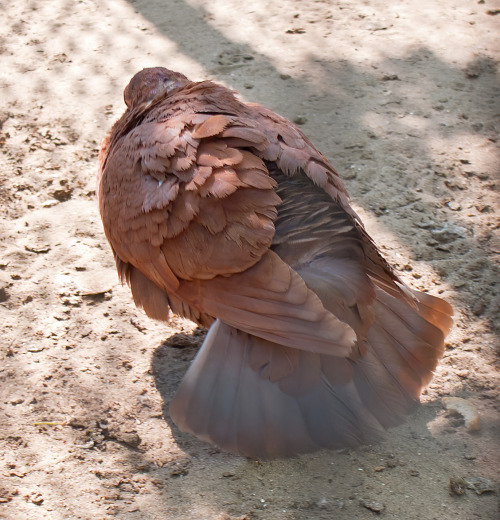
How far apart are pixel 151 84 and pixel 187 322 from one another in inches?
48.5

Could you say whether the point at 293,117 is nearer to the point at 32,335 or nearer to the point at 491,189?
the point at 491,189

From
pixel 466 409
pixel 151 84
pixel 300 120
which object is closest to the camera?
pixel 466 409

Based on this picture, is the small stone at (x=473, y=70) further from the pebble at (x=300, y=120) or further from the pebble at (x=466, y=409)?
the pebble at (x=466, y=409)

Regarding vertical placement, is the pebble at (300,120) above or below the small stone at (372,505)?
above

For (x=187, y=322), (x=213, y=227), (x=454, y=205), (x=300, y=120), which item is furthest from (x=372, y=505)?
(x=300, y=120)

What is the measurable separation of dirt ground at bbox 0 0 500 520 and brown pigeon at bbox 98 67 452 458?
19cm

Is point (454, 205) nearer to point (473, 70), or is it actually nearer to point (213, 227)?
point (473, 70)

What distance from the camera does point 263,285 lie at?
8.76 ft

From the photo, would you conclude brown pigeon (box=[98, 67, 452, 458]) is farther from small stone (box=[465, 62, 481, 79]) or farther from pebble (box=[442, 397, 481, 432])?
small stone (box=[465, 62, 481, 79])

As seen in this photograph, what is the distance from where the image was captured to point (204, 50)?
5.45 m

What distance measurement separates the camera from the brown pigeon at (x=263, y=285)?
8.70 feet

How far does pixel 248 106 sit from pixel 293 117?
1.43m

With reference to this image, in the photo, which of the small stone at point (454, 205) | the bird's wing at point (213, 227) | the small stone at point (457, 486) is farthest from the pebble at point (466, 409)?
the small stone at point (454, 205)

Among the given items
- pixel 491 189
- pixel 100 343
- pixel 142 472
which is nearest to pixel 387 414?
pixel 142 472
